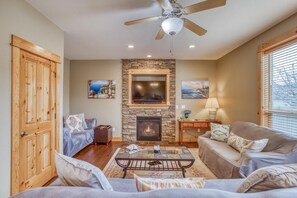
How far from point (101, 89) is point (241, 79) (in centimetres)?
410

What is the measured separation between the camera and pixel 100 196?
940 mm

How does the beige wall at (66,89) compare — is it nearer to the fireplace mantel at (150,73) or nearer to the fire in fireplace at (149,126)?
the fireplace mantel at (150,73)

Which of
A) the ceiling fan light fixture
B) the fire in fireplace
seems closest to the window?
the ceiling fan light fixture

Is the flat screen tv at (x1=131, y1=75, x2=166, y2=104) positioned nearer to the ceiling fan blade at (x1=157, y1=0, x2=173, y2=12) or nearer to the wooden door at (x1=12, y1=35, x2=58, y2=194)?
the wooden door at (x1=12, y1=35, x2=58, y2=194)

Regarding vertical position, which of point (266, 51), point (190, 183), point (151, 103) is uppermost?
point (266, 51)

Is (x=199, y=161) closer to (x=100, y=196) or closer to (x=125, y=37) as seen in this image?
(x=125, y=37)

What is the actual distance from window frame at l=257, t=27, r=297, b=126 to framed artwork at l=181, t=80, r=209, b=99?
7.93ft

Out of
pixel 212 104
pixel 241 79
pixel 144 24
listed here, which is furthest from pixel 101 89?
pixel 241 79

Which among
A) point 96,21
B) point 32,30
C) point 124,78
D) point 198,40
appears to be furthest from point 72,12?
point 124,78

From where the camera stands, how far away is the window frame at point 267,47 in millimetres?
2844

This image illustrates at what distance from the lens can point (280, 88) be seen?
3.21 meters

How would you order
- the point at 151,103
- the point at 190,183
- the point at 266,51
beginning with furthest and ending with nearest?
the point at 151,103 → the point at 266,51 → the point at 190,183

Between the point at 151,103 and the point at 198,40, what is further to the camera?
the point at 151,103

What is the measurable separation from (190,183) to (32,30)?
282 centimetres
